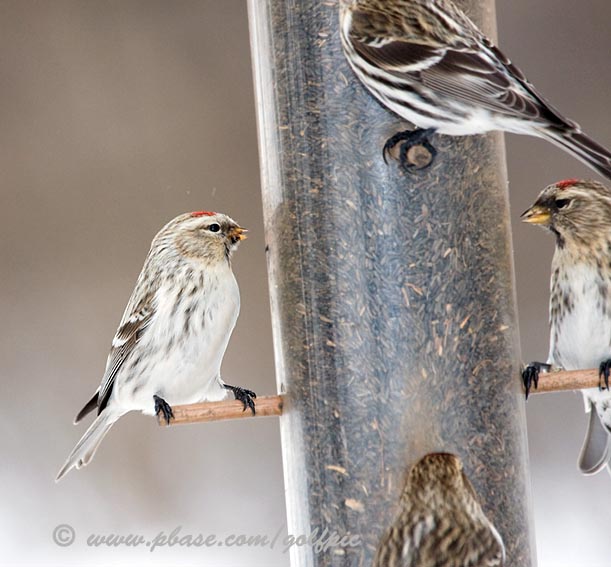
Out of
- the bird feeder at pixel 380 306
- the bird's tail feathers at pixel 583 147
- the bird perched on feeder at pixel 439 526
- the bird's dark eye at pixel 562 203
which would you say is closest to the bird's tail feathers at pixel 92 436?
the bird feeder at pixel 380 306

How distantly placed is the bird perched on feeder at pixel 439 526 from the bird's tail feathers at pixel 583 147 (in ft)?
2.06

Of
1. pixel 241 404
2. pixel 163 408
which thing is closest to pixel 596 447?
pixel 241 404

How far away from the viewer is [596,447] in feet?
9.75

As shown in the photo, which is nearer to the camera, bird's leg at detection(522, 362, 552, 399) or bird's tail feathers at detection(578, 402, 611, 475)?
bird's leg at detection(522, 362, 552, 399)

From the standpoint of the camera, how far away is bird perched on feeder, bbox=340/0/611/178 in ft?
7.66

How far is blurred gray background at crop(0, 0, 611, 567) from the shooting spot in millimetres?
4117

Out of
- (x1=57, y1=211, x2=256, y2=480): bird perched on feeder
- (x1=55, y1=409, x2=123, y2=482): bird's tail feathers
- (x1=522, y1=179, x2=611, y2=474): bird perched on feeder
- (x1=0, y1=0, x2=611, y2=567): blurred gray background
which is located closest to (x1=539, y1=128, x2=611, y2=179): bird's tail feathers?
(x1=522, y1=179, x2=611, y2=474): bird perched on feeder

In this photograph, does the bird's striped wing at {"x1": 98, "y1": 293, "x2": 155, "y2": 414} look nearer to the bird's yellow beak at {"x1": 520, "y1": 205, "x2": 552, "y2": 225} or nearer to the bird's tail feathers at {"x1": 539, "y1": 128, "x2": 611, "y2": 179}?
the bird's yellow beak at {"x1": 520, "y1": 205, "x2": 552, "y2": 225}

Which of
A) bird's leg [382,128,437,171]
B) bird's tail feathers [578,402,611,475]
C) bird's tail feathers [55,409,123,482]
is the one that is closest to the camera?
bird's leg [382,128,437,171]

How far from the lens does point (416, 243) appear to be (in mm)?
2502

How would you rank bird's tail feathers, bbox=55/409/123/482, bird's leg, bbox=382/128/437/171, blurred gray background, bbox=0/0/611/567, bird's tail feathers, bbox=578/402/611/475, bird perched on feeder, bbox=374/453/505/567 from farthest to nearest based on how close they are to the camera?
blurred gray background, bbox=0/0/611/567 → bird's tail feathers, bbox=55/409/123/482 → bird's tail feathers, bbox=578/402/611/475 → bird's leg, bbox=382/128/437/171 → bird perched on feeder, bbox=374/453/505/567

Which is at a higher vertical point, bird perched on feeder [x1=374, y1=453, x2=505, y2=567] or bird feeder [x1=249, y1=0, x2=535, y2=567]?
bird feeder [x1=249, y1=0, x2=535, y2=567]

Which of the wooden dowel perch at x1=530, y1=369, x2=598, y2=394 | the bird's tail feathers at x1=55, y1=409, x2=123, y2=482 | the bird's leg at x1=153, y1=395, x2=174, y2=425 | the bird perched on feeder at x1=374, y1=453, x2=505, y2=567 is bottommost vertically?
the bird perched on feeder at x1=374, y1=453, x2=505, y2=567

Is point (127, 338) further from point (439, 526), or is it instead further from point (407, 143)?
point (439, 526)
